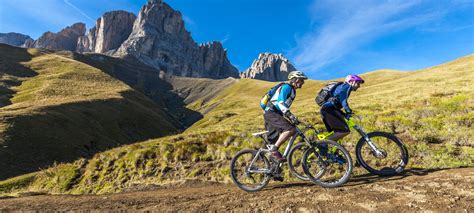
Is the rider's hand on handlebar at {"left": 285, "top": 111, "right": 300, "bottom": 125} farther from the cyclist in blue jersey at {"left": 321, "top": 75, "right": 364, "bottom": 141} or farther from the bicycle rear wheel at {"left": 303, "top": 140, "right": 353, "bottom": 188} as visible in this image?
the cyclist in blue jersey at {"left": 321, "top": 75, "right": 364, "bottom": 141}

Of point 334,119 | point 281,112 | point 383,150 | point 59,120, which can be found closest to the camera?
point 383,150

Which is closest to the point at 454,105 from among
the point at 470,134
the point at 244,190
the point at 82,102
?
the point at 470,134

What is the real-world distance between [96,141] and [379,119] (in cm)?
5687

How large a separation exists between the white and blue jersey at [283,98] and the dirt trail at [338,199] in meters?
2.70

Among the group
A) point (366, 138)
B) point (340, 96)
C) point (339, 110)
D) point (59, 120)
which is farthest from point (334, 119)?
point (59, 120)

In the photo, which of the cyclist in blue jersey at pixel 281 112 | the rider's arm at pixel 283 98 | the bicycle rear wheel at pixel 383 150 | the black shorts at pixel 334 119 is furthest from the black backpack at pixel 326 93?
the bicycle rear wheel at pixel 383 150

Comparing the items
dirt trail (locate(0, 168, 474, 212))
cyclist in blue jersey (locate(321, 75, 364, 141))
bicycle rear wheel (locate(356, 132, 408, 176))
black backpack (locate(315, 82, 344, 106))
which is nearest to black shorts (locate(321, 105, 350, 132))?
cyclist in blue jersey (locate(321, 75, 364, 141))

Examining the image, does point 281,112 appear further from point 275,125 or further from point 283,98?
point 283,98

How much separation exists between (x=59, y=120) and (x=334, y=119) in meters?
65.1

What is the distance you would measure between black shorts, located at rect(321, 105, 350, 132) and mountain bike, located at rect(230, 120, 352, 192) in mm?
763

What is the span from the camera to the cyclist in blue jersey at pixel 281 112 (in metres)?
10.0

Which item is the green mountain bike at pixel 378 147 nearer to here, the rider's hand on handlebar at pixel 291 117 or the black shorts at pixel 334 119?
the black shorts at pixel 334 119

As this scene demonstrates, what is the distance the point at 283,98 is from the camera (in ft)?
33.0

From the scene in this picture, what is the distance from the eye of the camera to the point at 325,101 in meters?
10.6
